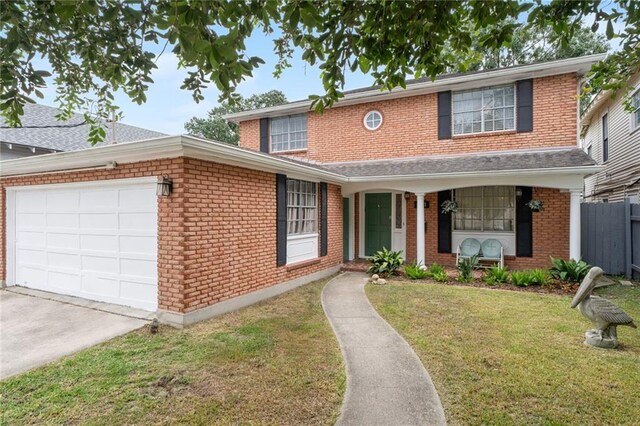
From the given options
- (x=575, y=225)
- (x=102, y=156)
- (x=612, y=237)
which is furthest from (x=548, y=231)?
(x=102, y=156)

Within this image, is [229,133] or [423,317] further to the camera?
[229,133]

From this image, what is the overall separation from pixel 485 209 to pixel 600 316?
5965 millimetres

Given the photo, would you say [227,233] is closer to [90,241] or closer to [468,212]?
[90,241]

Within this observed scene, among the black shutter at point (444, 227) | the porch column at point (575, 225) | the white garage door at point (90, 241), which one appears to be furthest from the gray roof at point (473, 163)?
the white garage door at point (90, 241)

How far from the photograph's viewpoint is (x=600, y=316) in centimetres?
420

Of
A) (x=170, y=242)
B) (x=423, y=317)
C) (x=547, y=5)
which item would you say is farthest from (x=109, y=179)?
(x=547, y=5)

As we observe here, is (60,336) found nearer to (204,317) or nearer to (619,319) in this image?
(204,317)

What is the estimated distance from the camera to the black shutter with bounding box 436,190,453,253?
9992 millimetres

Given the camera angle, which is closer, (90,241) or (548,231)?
(90,241)

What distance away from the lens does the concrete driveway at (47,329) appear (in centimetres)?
403

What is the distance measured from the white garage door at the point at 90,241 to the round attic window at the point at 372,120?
768 centimetres

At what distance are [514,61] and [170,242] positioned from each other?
2284cm

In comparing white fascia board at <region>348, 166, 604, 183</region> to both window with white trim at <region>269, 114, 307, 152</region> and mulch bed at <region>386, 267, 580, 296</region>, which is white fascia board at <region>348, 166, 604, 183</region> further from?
window with white trim at <region>269, 114, 307, 152</region>

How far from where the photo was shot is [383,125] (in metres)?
11.0
